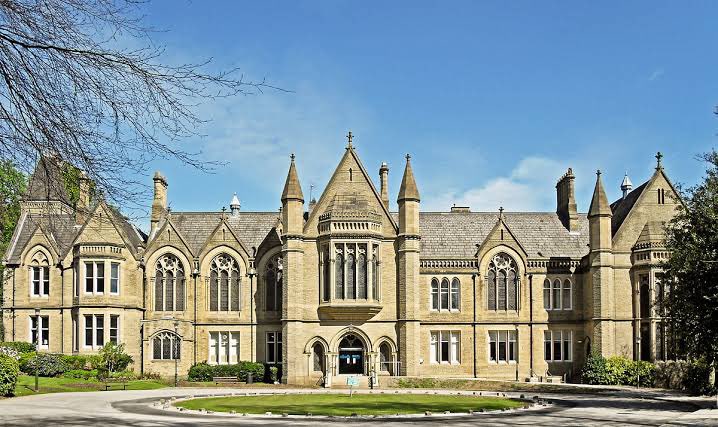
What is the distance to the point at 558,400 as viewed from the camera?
3566 centimetres

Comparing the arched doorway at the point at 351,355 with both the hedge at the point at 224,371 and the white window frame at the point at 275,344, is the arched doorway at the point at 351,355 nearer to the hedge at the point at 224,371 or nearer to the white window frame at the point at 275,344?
the white window frame at the point at 275,344

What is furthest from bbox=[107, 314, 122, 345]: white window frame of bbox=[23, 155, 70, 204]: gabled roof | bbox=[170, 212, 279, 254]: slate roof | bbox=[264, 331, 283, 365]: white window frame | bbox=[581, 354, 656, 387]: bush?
bbox=[23, 155, 70, 204]: gabled roof

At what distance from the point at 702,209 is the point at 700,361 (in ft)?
33.0

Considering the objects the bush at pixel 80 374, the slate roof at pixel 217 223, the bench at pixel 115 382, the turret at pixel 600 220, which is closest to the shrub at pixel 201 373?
the bench at pixel 115 382

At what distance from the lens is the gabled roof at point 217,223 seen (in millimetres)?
54938

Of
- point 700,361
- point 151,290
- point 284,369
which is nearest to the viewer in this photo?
point 700,361

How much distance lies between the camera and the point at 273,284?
174ft

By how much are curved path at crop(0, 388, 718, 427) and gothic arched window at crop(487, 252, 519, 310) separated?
16957 millimetres

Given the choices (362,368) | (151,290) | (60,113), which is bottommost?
(362,368)

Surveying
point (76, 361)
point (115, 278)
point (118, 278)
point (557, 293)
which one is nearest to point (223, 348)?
point (118, 278)

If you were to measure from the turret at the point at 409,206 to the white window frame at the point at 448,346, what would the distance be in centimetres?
737

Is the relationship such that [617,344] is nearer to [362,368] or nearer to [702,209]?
[362,368]

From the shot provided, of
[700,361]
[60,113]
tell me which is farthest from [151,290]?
[60,113]

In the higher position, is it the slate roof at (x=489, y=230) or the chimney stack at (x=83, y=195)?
the slate roof at (x=489, y=230)
